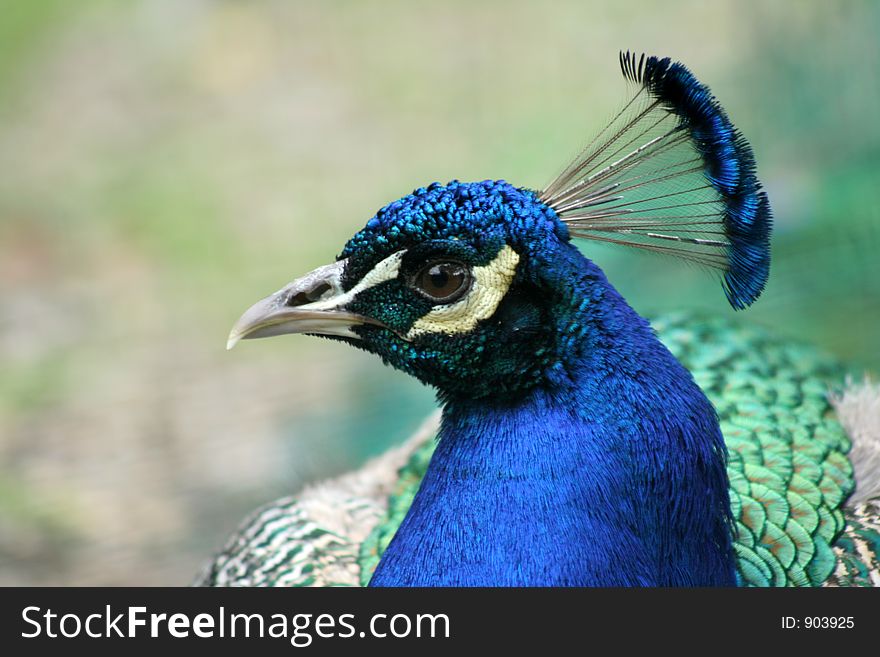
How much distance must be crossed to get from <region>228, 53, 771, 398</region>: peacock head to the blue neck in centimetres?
4

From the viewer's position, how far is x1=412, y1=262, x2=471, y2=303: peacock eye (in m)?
1.35

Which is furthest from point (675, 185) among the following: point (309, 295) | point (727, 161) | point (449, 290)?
point (309, 295)

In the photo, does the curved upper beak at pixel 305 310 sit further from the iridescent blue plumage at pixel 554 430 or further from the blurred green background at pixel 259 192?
the blurred green background at pixel 259 192

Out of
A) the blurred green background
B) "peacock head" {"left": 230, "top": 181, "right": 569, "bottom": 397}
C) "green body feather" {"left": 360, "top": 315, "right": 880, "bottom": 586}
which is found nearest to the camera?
"peacock head" {"left": 230, "top": 181, "right": 569, "bottom": 397}

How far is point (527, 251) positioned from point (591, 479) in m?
0.29

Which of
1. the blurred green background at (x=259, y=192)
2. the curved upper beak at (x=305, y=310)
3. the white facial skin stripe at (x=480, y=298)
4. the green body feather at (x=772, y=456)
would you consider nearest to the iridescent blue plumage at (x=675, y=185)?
the white facial skin stripe at (x=480, y=298)

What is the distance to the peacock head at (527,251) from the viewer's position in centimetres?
134

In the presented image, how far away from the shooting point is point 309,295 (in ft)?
4.57

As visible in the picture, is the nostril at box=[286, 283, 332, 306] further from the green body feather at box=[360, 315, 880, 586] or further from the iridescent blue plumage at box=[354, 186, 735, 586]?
the green body feather at box=[360, 315, 880, 586]

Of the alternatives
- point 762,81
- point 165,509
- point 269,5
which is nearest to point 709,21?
point 762,81

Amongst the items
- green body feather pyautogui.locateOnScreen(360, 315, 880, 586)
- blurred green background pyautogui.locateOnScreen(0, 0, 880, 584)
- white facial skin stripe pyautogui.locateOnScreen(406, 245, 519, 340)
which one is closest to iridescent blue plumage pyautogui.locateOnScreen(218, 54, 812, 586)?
white facial skin stripe pyautogui.locateOnScreen(406, 245, 519, 340)

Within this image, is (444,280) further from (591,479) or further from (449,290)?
(591,479)

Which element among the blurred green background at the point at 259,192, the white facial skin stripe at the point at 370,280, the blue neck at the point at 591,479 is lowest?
the blue neck at the point at 591,479

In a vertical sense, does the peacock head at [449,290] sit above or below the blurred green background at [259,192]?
below
